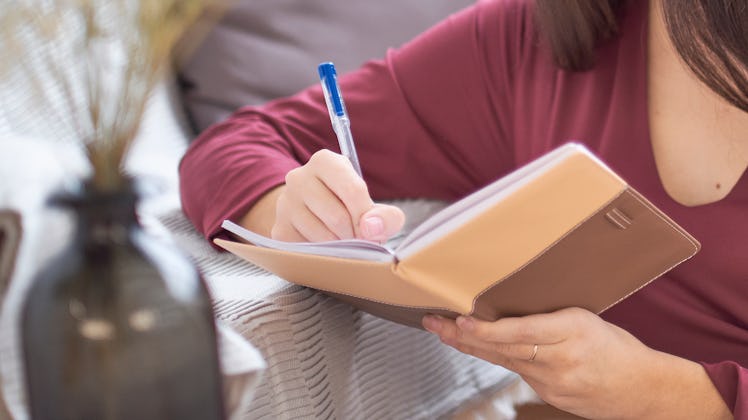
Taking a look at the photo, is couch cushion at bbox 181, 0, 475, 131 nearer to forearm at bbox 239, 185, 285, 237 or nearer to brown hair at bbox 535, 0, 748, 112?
forearm at bbox 239, 185, 285, 237

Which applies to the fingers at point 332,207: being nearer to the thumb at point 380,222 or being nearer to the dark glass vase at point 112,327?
the thumb at point 380,222

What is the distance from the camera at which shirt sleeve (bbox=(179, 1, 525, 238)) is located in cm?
105

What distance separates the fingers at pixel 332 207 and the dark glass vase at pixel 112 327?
229mm

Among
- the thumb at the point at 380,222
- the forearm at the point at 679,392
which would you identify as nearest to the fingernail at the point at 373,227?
the thumb at the point at 380,222

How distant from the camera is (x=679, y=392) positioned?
80 centimetres

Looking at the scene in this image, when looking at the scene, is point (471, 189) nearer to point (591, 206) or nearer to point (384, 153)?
point (384, 153)

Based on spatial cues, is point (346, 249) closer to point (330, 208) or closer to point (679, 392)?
point (330, 208)

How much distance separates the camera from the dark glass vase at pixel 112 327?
0.51 meters

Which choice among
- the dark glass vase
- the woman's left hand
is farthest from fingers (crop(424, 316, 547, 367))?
the dark glass vase

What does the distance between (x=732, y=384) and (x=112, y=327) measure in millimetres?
553

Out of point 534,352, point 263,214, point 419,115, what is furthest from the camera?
point 419,115

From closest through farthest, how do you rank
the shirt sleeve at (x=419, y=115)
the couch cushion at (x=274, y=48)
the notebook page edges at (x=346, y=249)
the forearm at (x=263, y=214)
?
the notebook page edges at (x=346, y=249), the forearm at (x=263, y=214), the shirt sleeve at (x=419, y=115), the couch cushion at (x=274, y=48)

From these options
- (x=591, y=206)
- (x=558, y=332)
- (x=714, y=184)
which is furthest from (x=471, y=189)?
(x=591, y=206)

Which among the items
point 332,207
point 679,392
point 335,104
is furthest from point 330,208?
point 679,392
